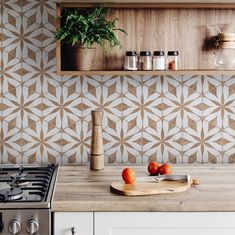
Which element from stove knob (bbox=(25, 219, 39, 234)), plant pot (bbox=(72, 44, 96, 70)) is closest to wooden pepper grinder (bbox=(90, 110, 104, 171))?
plant pot (bbox=(72, 44, 96, 70))

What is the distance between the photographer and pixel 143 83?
112 inches

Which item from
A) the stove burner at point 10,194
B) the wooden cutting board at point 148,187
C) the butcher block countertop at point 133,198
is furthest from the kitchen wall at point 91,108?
the stove burner at point 10,194

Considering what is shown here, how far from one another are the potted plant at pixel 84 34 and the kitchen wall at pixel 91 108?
8.6 inches

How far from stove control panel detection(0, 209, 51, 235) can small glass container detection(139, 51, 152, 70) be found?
0.98m

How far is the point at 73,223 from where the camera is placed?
6.85 feet

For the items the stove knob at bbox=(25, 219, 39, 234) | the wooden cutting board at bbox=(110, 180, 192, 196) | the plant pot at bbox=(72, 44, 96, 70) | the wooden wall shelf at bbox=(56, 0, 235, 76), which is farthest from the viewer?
the wooden wall shelf at bbox=(56, 0, 235, 76)

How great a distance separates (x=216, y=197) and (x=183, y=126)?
81 centimetres

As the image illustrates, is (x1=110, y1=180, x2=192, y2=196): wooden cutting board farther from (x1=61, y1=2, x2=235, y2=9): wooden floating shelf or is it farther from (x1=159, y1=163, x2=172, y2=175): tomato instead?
(x1=61, y1=2, x2=235, y2=9): wooden floating shelf

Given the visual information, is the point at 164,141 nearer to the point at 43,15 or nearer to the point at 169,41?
the point at 169,41

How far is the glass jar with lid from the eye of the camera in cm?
266

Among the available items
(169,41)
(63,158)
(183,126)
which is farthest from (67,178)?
(169,41)

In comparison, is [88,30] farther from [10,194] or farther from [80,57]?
[10,194]

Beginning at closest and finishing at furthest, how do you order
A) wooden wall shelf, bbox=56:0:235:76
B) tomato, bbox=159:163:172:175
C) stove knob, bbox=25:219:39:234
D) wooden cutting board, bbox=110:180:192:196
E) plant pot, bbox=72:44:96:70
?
stove knob, bbox=25:219:39:234
wooden cutting board, bbox=110:180:192:196
tomato, bbox=159:163:172:175
plant pot, bbox=72:44:96:70
wooden wall shelf, bbox=56:0:235:76

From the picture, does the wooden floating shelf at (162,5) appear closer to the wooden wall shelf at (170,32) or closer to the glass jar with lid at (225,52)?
the wooden wall shelf at (170,32)
